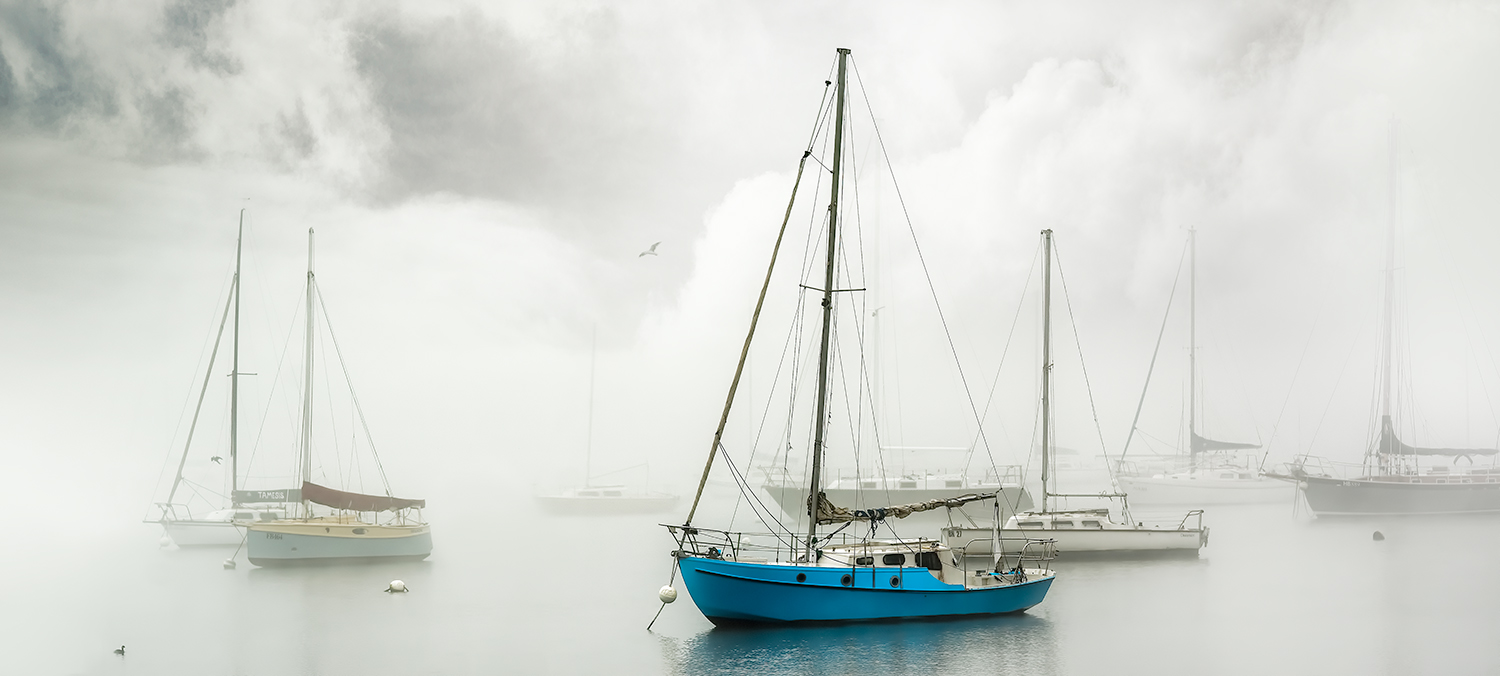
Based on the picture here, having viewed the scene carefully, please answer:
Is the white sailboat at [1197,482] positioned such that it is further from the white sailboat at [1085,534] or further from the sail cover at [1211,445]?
the white sailboat at [1085,534]

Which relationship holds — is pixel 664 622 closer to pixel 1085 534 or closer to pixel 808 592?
pixel 808 592

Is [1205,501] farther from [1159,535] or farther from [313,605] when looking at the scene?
[313,605]

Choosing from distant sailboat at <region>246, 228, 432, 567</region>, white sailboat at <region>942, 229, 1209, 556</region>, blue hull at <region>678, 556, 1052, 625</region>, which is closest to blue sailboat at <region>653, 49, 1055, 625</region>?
blue hull at <region>678, 556, 1052, 625</region>

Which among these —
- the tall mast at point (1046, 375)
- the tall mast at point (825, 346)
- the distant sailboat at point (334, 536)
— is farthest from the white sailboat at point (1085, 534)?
the distant sailboat at point (334, 536)

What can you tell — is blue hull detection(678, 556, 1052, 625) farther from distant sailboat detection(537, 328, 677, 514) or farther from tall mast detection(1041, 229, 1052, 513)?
distant sailboat detection(537, 328, 677, 514)

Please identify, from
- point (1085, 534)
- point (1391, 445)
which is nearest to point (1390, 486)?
point (1391, 445)

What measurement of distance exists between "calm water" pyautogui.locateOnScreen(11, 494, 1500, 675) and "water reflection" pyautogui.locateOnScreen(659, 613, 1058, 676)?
0.21 feet

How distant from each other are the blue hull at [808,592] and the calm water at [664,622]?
1.20 feet

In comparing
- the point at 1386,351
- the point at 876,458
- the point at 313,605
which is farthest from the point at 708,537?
the point at 1386,351

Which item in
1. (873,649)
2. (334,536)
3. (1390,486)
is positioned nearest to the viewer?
(873,649)

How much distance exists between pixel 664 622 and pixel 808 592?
4091 mm

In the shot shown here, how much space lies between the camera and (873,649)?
711 inches

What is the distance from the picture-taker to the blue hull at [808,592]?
62.8 ft

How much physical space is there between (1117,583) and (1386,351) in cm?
2741
